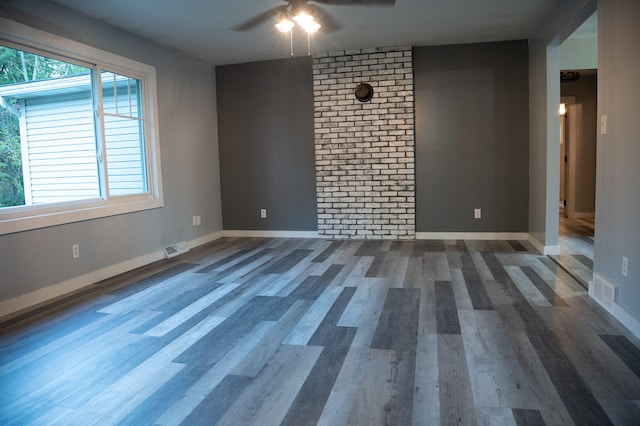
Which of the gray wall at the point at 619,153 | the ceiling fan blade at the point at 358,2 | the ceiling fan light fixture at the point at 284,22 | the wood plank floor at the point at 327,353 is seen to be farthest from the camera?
the ceiling fan light fixture at the point at 284,22

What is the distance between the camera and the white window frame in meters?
3.51

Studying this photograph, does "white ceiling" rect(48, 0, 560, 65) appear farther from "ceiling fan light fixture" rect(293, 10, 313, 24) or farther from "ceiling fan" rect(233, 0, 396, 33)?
"ceiling fan light fixture" rect(293, 10, 313, 24)

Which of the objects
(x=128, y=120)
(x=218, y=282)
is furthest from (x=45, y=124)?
(x=218, y=282)

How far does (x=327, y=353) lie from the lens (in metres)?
2.57

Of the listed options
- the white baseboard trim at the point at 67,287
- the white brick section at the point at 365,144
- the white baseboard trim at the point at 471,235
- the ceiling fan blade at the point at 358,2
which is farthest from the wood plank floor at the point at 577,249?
the white baseboard trim at the point at 67,287

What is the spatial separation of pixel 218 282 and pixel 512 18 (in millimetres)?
3969

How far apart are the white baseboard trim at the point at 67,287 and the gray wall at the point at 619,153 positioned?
4.21 m

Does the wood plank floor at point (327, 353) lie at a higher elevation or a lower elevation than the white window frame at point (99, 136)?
lower

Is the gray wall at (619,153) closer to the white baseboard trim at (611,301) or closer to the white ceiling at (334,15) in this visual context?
the white baseboard trim at (611,301)

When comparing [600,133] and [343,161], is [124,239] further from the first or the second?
[600,133]

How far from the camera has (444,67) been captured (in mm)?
5891

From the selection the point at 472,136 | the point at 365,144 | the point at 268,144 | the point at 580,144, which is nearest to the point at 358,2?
the point at 365,144

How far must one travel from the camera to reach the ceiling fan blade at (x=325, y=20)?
13.9ft

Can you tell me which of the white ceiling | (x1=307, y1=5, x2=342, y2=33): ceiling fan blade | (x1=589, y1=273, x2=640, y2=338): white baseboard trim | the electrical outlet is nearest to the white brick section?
the white ceiling
